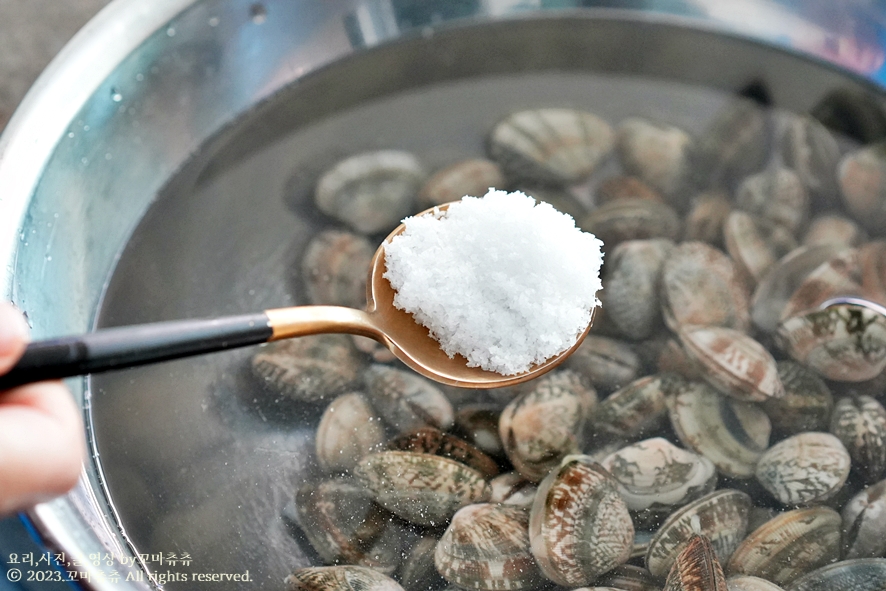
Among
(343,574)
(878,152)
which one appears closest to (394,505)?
(343,574)

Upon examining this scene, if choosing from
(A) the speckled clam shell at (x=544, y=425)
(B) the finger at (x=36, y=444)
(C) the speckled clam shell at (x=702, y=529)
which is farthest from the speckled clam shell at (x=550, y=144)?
(B) the finger at (x=36, y=444)

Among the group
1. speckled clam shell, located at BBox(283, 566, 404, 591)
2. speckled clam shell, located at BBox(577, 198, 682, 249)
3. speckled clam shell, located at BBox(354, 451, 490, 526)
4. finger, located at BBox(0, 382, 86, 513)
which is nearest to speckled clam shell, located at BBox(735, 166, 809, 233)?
speckled clam shell, located at BBox(577, 198, 682, 249)

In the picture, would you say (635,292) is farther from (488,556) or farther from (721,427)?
(488,556)

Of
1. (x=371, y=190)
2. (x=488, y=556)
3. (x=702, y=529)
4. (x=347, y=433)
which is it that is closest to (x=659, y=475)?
(x=702, y=529)

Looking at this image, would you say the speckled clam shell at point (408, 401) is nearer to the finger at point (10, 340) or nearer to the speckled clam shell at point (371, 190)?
the speckled clam shell at point (371, 190)

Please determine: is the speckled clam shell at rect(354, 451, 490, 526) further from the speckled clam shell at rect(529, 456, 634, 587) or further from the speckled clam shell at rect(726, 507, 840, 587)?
the speckled clam shell at rect(726, 507, 840, 587)

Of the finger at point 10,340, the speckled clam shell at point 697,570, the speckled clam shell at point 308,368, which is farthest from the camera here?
the speckled clam shell at point 308,368
